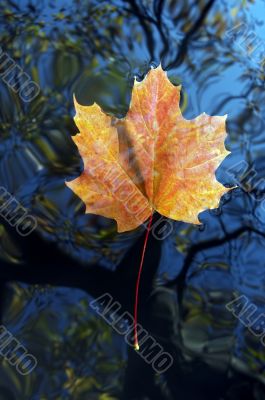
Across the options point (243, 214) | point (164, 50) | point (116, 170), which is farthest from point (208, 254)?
point (164, 50)

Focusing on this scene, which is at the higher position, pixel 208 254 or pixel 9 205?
pixel 9 205

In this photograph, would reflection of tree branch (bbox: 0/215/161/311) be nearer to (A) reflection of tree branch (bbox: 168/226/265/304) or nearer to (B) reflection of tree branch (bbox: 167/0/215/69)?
(A) reflection of tree branch (bbox: 168/226/265/304)

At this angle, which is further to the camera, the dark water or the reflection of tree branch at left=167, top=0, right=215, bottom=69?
the reflection of tree branch at left=167, top=0, right=215, bottom=69

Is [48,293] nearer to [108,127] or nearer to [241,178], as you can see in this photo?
[108,127]

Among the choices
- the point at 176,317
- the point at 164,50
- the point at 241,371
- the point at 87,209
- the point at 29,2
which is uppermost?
the point at 29,2

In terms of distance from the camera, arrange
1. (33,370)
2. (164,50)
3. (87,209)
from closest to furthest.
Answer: (33,370)
(87,209)
(164,50)

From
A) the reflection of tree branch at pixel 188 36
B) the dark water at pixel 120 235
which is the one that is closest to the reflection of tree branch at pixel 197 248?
the dark water at pixel 120 235

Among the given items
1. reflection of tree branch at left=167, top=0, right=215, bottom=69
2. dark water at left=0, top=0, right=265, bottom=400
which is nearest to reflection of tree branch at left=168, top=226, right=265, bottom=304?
dark water at left=0, top=0, right=265, bottom=400
